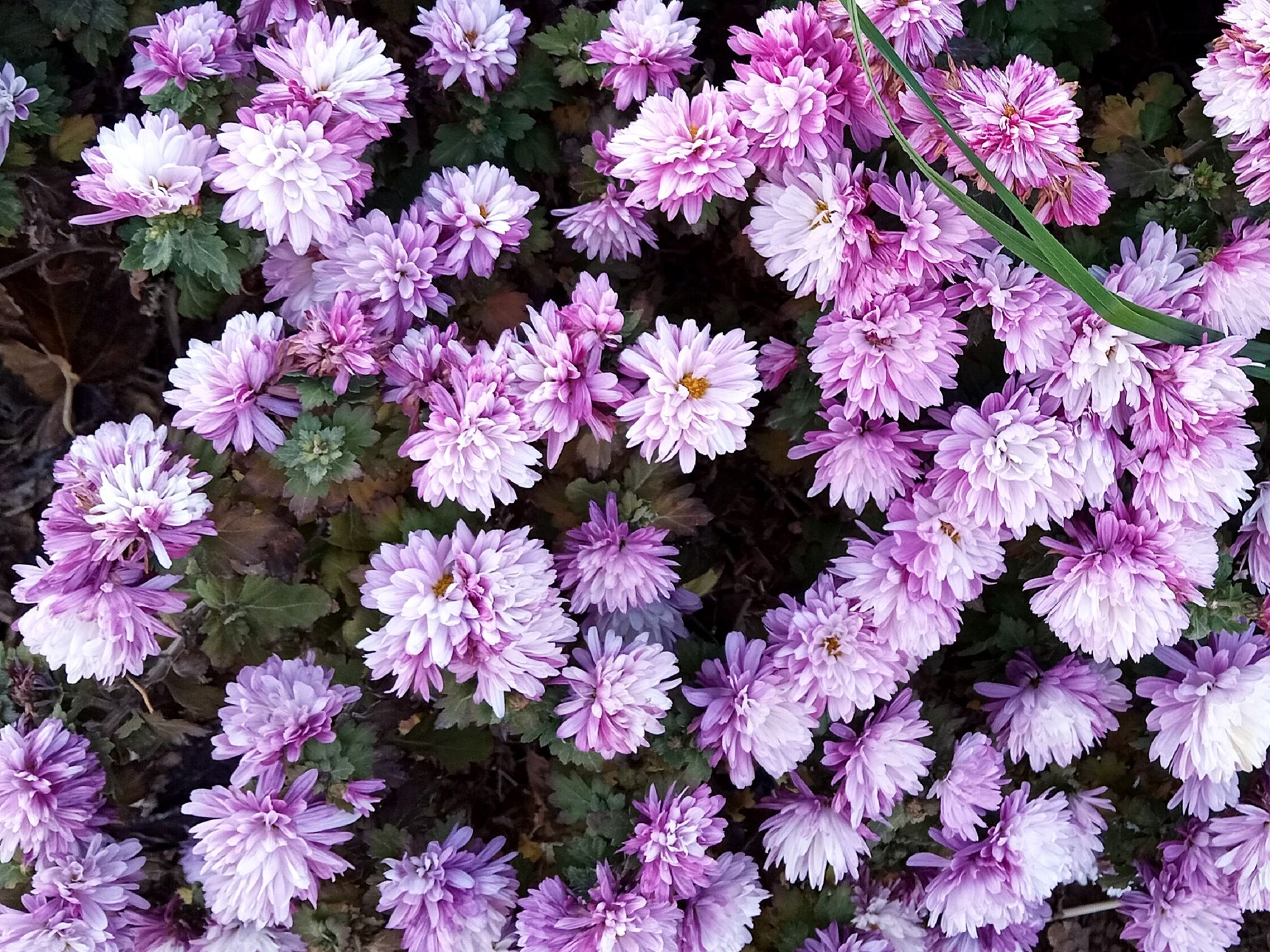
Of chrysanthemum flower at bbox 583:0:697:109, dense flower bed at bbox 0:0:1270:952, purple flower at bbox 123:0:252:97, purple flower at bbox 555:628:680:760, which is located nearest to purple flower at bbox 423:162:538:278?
dense flower bed at bbox 0:0:1270:952

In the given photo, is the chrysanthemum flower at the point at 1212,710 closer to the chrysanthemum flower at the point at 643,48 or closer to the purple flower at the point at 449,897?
the purple flower at the point at 449,897

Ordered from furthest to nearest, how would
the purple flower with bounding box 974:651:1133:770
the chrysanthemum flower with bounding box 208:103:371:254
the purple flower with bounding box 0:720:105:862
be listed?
the purple flower with bounding box 974:651:1133:770
the purple flower with bounding box 0:720:105:862
the chrysanthemum flower with bounding box 208:103:371:254

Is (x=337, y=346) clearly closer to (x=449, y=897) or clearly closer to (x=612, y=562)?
(x=612, y=562)

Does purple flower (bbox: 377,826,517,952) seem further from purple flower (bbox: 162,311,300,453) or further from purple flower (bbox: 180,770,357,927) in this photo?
purple flower (bbox: 162,311,300,453)

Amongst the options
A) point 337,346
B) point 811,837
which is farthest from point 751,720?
point 337,346

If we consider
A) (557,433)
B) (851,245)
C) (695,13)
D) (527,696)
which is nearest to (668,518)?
(557,433)

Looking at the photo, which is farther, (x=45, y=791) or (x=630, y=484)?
(x=630, y=484)
